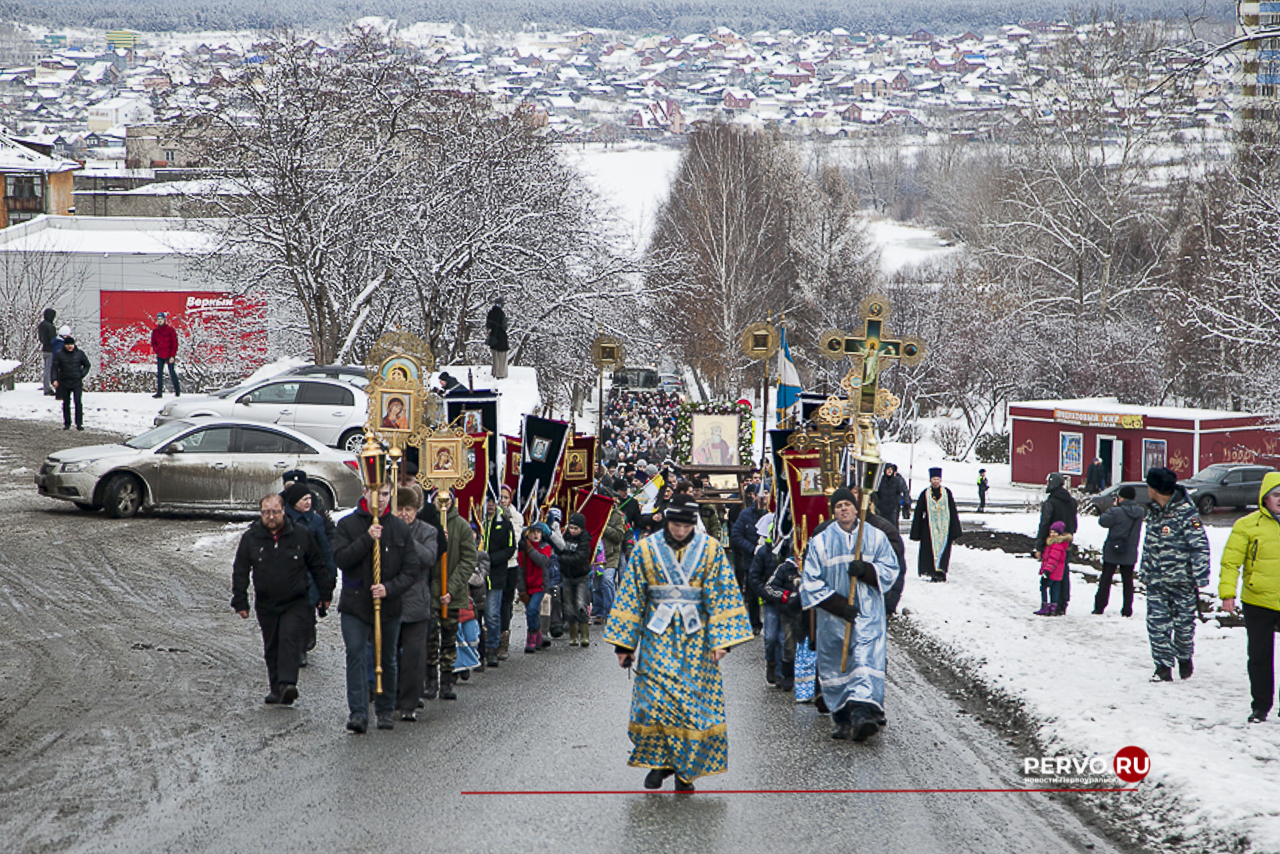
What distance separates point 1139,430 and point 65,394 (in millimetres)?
29710

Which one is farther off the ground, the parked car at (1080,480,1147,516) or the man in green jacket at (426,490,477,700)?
the man in green jacket at (426,490,477,700)

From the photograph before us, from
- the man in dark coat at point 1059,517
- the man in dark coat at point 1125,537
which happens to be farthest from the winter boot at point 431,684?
the man in dark coat at point 1125,537

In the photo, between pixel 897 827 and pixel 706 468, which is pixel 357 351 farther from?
pixel 897 827

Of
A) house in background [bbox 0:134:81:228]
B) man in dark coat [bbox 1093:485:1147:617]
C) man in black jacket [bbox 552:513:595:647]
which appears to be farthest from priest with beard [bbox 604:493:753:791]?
house in background [bbox 0:134:81:228]

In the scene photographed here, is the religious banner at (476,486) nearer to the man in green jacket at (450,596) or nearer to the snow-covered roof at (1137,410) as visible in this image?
the man in green jacket at (450,596)

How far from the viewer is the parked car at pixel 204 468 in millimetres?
18750

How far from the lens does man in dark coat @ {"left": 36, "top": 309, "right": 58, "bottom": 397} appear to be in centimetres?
2906

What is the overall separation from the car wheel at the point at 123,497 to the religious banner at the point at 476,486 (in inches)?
323

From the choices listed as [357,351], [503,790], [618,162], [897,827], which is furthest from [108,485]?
[618,162]

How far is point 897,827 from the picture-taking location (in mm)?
7438

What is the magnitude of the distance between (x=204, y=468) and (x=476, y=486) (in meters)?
7.91

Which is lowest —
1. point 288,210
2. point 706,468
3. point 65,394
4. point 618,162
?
point 706,468

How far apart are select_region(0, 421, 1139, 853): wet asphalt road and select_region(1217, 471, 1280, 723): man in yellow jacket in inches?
69.9

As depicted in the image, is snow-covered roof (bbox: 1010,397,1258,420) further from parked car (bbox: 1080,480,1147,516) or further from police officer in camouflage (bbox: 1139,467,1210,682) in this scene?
police officer in camouflage (bbox: 1139,467,1210,682)
